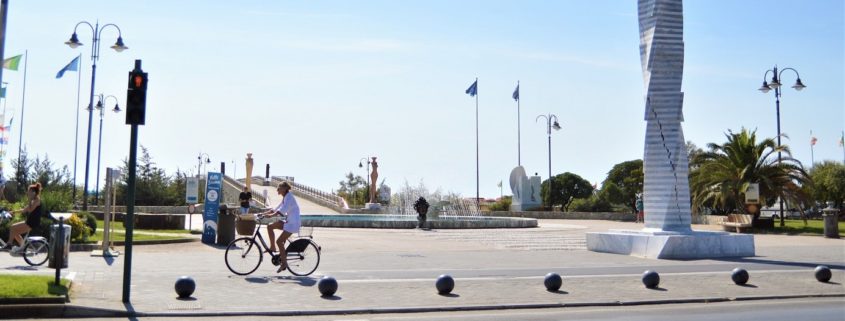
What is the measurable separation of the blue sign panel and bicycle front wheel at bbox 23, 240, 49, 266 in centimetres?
842

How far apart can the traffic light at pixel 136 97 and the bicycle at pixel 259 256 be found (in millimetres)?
4005

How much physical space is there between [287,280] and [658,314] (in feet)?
20.3

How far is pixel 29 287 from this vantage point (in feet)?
36.5

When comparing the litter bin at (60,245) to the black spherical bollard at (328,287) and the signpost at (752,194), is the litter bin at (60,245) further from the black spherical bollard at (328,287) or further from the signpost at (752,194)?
the signpost at (752,194)

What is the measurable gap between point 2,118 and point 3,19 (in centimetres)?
4493

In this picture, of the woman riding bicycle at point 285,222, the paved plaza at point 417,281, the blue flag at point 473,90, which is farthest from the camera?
the blue flag at point 473,90

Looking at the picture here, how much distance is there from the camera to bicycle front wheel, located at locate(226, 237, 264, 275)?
14.9m

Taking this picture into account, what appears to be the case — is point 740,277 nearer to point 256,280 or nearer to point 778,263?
point 778,263

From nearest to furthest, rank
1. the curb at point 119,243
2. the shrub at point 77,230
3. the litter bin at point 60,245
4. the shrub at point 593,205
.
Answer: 1. the litter bin at point 60,245
2. the curb at point 119,243
3. the shrub at point 77,230
4. the shrub at point 593,205

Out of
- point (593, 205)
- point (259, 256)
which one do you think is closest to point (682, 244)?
point (259, 256)

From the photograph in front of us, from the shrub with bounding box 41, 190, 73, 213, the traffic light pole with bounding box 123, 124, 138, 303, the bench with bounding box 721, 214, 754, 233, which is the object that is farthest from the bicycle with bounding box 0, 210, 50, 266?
the bench with bounding box 721, 214, 754, 233

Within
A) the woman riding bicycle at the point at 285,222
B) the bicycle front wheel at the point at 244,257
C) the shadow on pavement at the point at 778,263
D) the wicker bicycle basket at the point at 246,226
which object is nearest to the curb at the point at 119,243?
the wicker bicycle basket at the point at 246,226

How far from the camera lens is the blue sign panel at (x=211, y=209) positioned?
24.3m

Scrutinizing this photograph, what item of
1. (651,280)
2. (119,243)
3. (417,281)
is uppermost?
(119,243)
